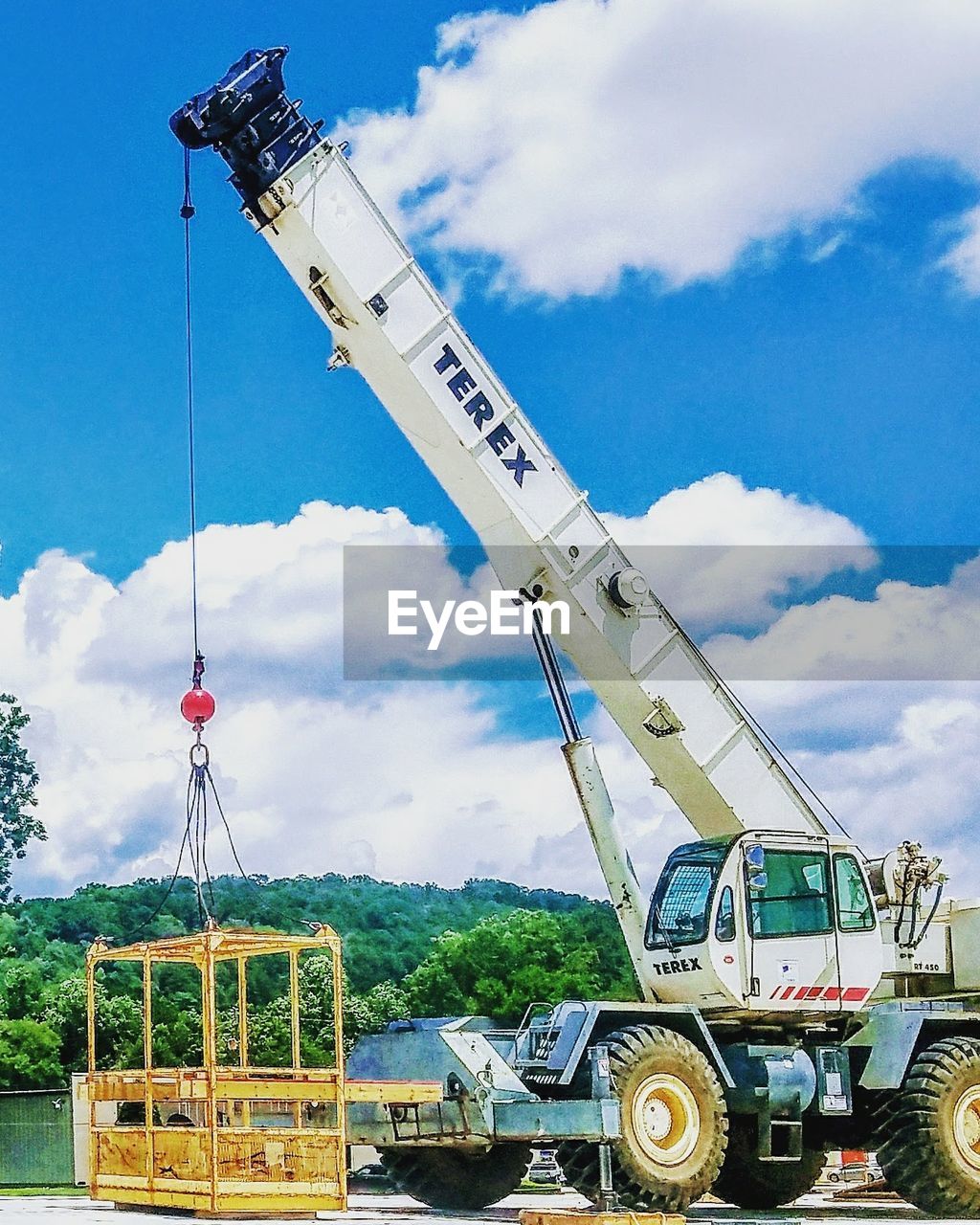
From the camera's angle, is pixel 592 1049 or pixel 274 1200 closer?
pixel 274 1200

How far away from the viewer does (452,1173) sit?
1616 centimetres

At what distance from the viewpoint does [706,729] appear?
17.3m

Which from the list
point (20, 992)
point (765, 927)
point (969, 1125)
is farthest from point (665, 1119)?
point (20, 992)

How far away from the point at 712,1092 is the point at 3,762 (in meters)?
47.7

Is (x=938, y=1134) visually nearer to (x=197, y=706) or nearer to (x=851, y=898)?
(x=851, y=898)

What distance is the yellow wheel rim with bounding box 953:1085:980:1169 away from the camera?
51.8ft

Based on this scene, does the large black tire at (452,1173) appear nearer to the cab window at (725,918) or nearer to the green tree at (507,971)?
the cab window at (725,918)

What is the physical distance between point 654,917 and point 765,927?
1041 millimetres

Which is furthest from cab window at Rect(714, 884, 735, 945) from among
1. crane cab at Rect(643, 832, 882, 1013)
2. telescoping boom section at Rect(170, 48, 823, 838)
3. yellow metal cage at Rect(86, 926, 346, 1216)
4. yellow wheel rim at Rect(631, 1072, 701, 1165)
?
yellow metal cage at Rect(86, 926, 346, 1216)

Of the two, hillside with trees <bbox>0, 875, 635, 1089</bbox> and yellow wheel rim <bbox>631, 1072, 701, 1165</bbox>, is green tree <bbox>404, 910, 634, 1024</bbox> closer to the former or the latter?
hillside with trees <bbox>0, 875, 635, 1089</bbox>

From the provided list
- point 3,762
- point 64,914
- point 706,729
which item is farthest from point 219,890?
point 706,729

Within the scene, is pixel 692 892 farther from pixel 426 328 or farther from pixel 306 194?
pixel 306 194

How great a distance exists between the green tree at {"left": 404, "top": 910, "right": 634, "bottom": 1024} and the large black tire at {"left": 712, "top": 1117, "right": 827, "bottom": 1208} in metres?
23.4

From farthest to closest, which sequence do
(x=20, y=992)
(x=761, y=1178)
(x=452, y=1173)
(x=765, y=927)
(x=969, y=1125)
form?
(x=20, y=992), (x=761, y=1178), (x=452, y=1173), (x=969, y=1125), (x=765, y=927)
